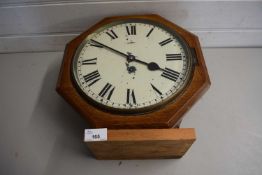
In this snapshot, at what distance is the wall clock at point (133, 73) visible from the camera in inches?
31.8

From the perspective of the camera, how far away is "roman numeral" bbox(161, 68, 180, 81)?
867 millimetres

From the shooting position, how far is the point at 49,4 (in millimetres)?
1094

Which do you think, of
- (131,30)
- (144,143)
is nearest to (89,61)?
(131,30)

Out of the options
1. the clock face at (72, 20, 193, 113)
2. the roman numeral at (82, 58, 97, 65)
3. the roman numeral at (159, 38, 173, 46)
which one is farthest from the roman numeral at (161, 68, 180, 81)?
the roman numeral at (82, 58, 97, 65)

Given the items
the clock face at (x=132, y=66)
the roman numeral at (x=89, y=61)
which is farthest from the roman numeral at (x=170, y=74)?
the roman numeral at (x=89, y=61)

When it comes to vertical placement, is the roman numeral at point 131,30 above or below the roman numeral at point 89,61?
above

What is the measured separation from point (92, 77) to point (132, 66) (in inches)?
5.2

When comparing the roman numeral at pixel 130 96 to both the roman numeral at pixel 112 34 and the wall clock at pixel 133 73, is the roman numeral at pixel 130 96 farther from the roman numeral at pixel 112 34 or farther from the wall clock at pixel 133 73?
the roman numeral at pixel 112 34

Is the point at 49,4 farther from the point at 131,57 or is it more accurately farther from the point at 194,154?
the point at 194,154

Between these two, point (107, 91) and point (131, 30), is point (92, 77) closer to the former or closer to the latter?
point (107, 91)

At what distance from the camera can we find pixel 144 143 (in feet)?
2.65

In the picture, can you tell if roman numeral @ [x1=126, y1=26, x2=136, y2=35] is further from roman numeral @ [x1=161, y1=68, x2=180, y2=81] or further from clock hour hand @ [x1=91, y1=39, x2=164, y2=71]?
roman numeral @ [x1=161, y1=68, x2=180, y2=81]

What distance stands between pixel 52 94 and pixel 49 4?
34cm

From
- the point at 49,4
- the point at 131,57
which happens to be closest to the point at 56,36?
the point at 49,4
